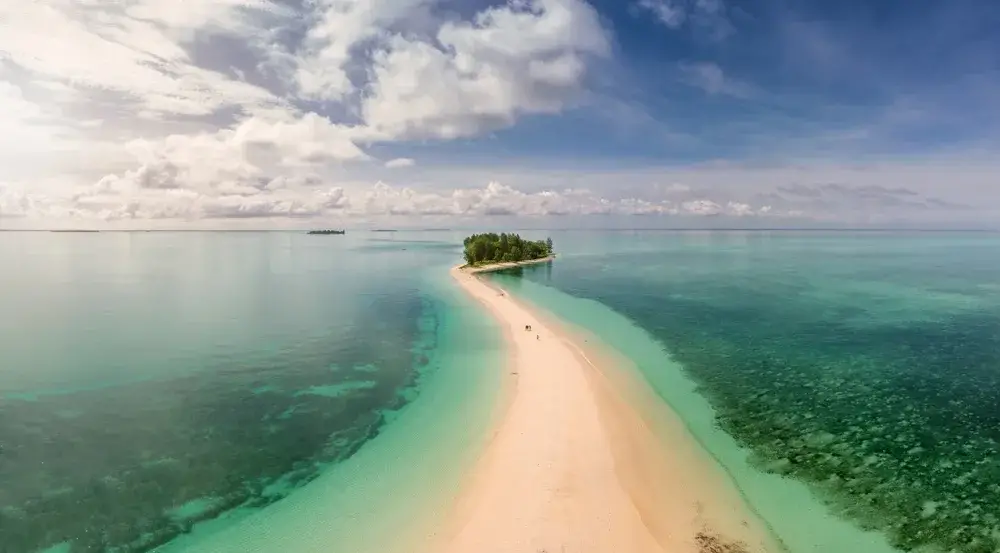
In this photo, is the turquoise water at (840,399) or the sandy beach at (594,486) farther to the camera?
the turquoise water at (840,399)

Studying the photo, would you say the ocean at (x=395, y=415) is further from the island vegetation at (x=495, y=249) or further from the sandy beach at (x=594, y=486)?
the island vegetation at (x=495, y=249)

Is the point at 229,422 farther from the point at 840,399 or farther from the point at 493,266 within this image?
the point at 493,266

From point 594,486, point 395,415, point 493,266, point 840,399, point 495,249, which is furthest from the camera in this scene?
point 495,249

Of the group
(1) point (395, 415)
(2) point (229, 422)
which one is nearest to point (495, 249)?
(1) point (395, 415)

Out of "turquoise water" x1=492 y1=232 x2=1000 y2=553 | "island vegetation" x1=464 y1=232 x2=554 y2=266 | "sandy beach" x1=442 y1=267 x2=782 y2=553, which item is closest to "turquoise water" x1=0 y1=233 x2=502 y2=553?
"sandy beach" x1=442 y1=267 x2=782 y2=553

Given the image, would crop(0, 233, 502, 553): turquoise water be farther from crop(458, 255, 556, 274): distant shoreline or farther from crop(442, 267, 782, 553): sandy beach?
crop(458, 255, 556, 274): distant shoreline

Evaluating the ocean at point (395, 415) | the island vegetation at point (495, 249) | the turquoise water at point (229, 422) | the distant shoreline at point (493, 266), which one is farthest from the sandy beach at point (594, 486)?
the island vegetation at point (495, 249)
